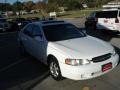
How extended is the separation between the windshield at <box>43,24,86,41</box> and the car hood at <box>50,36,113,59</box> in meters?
0.35

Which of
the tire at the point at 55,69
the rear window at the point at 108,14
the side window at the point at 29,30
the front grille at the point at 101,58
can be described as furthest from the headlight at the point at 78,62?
the rear window at the point at 108,14

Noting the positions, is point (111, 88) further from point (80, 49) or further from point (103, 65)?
point (80, 49)

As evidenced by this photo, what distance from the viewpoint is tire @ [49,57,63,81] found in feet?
20.2

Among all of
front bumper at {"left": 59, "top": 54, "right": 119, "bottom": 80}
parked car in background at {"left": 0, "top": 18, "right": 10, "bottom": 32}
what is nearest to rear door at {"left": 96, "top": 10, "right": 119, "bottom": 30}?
front bumper at {"left": 59, "top": 54, "right": 119, "bottom": 80}

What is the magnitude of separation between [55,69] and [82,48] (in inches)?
Result: 37.5

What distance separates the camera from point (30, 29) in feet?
27.9

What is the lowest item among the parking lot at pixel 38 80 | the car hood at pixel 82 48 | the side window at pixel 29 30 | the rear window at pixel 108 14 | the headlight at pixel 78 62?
the parking lot at pixel 38 80

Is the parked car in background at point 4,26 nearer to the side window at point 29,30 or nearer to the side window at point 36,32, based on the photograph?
the side window at point 29,30

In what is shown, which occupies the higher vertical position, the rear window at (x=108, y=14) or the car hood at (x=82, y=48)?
the rear window at (x=108, y=14)

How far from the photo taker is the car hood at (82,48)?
18.9 feet

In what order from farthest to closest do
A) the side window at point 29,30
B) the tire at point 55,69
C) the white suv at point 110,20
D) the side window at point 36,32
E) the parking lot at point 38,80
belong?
the white suv at point 110,20 → the side window at point 29,30 → the side window at point 36,32 → the tire at point 55,69 → the parking lot at point 38,80

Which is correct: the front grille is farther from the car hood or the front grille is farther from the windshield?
the windshield

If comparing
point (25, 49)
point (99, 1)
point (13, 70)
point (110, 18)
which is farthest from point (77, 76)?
point (99, 1)

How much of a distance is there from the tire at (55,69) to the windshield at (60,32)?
0.79 metres
